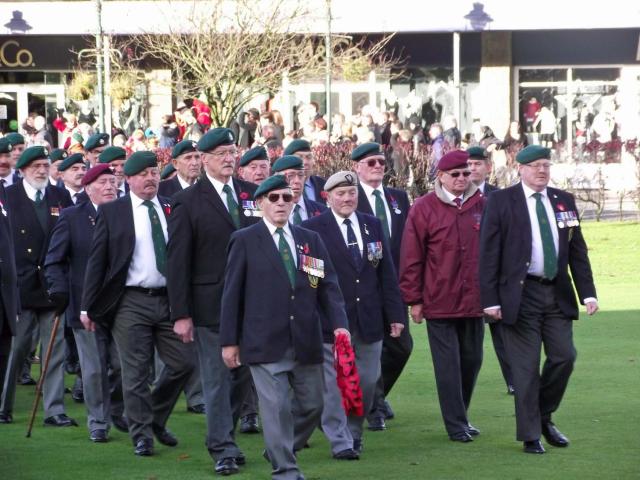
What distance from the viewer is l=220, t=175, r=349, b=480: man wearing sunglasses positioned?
30.6 feet

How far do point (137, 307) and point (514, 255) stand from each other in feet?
8.60

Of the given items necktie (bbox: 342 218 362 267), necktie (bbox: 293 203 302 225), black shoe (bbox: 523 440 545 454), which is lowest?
black shoe (bbox: 523 440 545 454)

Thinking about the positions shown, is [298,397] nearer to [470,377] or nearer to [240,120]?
[470,377]

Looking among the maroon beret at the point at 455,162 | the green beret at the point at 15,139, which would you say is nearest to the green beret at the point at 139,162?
the maroon beret at the point at 455,162

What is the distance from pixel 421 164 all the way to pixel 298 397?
16.9m

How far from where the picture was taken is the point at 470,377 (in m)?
11.4

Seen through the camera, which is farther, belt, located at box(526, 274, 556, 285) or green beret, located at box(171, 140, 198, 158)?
green beret, located at box(171, 140, 198, 158)

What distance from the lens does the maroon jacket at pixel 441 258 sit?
11.1 metres

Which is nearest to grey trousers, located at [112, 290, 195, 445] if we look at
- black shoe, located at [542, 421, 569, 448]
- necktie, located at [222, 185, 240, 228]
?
necktie, located at [222, 185, 240, 228]

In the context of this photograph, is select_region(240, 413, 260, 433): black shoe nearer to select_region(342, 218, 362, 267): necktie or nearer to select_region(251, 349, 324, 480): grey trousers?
select_region(342, 218, 362, 267): necktie

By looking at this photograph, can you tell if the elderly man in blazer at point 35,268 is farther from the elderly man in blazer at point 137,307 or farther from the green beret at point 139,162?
the green beret at point 139,162

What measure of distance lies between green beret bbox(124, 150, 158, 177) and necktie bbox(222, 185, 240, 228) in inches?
31.1

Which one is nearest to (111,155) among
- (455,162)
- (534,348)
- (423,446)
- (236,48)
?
(455,162)

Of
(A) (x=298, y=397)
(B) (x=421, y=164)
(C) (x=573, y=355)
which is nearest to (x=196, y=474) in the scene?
(A) (x=298, y=397)
